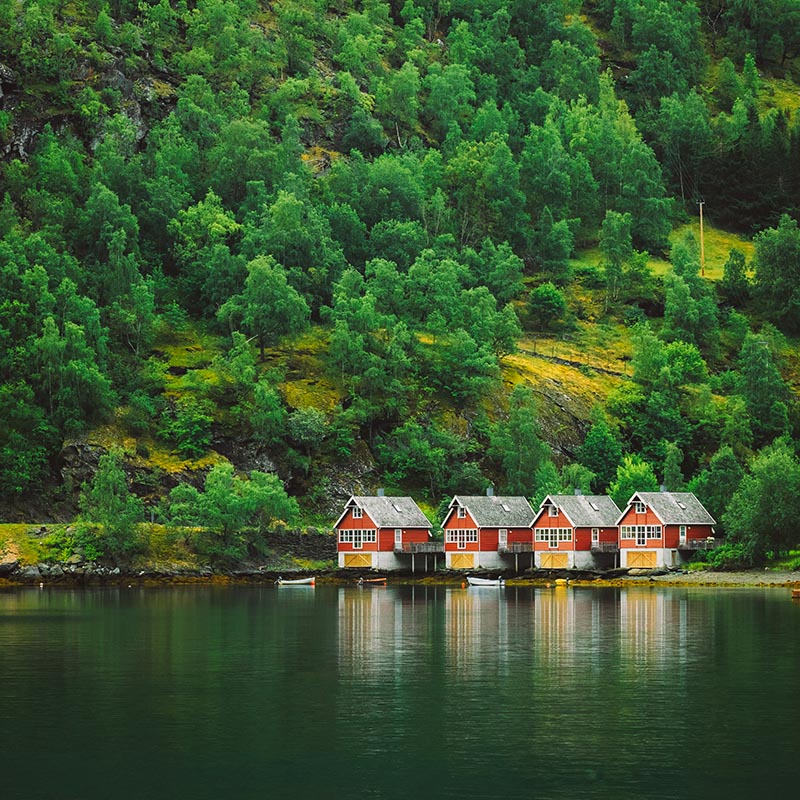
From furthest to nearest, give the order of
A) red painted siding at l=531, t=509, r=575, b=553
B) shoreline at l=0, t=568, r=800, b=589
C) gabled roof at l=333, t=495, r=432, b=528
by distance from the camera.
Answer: gabled roof at l=333, t=495, r=432, b=528 → red painted siding at l=531, t=509, r=575, b=553 → shoreline at l=0, t=568, r=800, b=589

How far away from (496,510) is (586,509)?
9028mm

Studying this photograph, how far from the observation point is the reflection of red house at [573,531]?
443ft

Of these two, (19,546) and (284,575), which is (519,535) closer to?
(284,575)

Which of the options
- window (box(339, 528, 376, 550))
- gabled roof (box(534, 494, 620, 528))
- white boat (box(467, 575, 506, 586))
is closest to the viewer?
white boat (box(467, 575, 506, 586))

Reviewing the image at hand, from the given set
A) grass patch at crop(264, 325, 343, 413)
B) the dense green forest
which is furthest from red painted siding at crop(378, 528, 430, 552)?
grass patch at crop(264, 325, 343, 413)

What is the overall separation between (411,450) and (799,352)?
212ft

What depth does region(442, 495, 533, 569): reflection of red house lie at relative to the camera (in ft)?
452

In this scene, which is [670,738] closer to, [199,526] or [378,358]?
[199,526]

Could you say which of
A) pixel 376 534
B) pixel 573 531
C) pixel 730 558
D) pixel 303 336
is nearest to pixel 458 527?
pixel 376 534

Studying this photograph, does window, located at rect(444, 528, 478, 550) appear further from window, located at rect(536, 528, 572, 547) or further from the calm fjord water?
the calm fjord water

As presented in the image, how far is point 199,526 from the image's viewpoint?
5094 inches

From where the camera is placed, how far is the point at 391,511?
14025 centimetres

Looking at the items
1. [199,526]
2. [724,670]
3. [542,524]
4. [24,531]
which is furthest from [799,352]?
[724,670]

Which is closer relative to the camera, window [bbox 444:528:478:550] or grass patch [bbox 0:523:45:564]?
grass patch [bbox 0:523:45:564]
